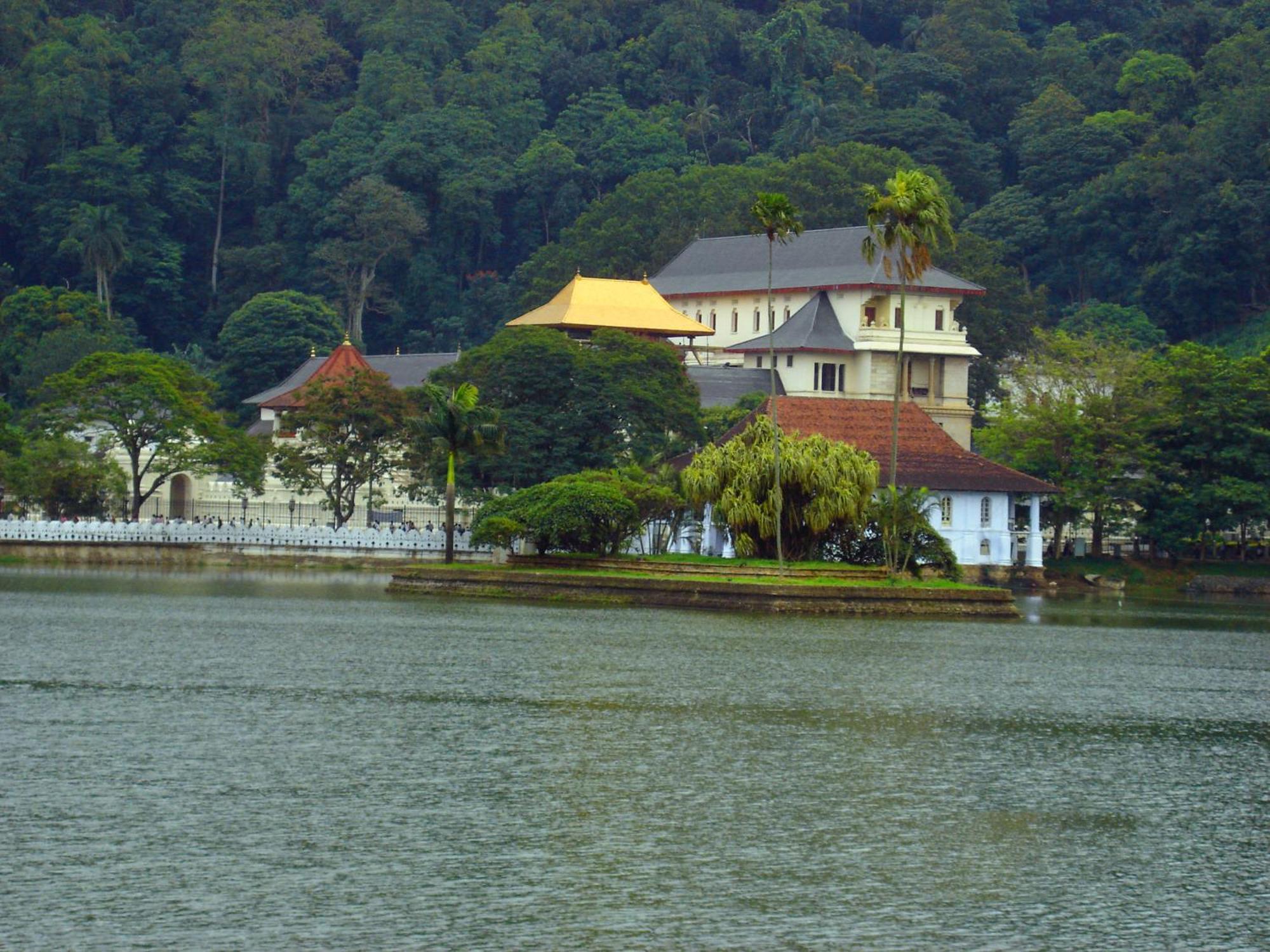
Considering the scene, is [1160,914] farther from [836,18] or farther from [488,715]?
[836,18]

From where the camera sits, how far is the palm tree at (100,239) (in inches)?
4688

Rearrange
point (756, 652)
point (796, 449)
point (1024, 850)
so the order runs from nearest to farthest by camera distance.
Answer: point (1024, 850)
point (756, 652)
point (796, 449)

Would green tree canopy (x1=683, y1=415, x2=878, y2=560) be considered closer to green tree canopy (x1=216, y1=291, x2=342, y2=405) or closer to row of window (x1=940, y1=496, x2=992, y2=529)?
row of window (x1=940, y1=496, x2=992, y2=529)

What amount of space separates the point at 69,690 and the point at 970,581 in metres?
43.9

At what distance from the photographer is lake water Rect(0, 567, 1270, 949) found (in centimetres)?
1923

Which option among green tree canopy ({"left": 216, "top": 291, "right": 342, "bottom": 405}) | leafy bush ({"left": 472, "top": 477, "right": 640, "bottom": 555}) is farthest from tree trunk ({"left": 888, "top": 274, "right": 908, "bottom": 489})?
green tree canopy ({"left": 216, "top": 291, "right": 342, "bottom": 405})

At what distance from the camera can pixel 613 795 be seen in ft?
80.9

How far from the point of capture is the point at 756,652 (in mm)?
41219

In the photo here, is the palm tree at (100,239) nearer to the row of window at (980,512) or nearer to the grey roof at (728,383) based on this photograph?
the grey roof at (728,383)

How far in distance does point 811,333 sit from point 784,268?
26.7 feet

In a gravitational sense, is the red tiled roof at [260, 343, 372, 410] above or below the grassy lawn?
above

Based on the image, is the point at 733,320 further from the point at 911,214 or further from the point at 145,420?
the point at 911,214

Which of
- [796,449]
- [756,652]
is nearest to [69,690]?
[756,652]

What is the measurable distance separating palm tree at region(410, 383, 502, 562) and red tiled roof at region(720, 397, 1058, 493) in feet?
27.3
